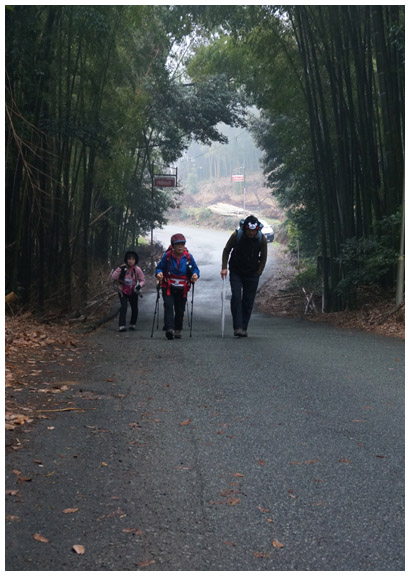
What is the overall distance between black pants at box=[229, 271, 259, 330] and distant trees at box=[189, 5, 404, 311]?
10.0ft

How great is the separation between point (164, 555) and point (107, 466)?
4.12 ft

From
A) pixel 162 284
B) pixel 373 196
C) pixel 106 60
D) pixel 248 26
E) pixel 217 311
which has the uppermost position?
pixel 248 26

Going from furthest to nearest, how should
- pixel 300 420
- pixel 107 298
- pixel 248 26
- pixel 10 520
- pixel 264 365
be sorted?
pixel 107 298
pixel 248 26
pixel 264 365
pixel 300 420
pixel 10 520

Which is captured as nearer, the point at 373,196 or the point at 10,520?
the point at 10,520

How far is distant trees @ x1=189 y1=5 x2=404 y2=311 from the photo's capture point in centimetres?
1247

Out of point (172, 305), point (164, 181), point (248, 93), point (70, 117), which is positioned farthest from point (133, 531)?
point (164, 181)

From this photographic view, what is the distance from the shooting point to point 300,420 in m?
5.44

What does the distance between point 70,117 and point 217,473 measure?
9.82m

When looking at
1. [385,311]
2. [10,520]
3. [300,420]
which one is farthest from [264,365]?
[385,311]

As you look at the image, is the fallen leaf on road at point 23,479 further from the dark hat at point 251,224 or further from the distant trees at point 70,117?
the dark hat at point 251,224

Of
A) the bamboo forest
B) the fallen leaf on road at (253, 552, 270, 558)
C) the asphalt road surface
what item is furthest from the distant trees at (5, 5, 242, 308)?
the fallen leaf on road at (253, 552, 270, 558)

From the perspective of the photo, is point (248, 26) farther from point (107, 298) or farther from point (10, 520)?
point (10, 520)

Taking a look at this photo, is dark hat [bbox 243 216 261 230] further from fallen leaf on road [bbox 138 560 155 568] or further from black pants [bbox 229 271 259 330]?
fallen leaf on road [bbox 138 560 155 568]

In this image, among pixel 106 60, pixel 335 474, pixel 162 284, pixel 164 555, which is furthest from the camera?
pixel 106 60
